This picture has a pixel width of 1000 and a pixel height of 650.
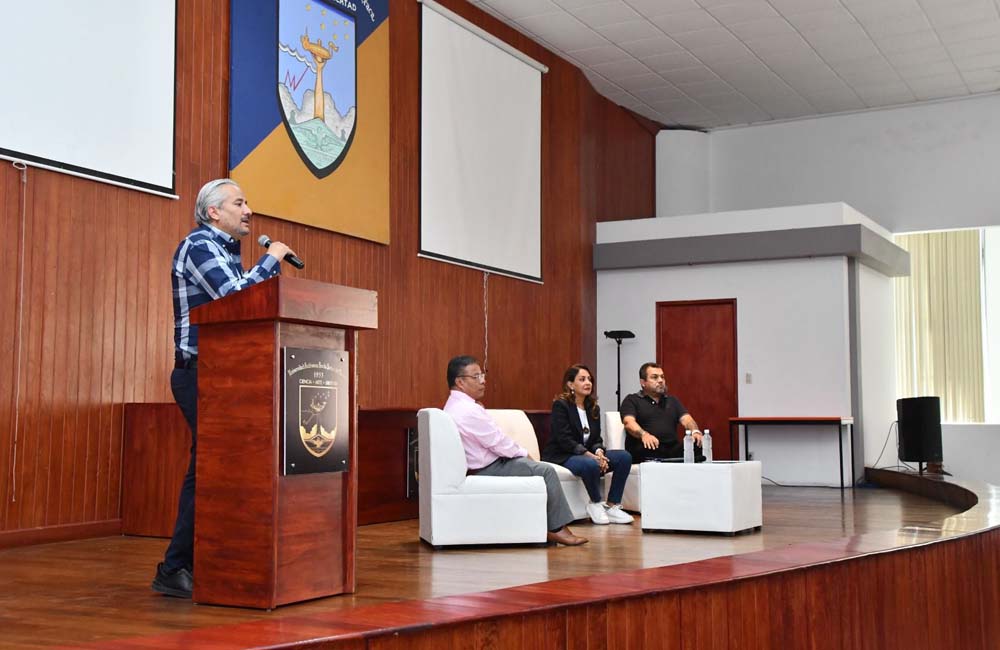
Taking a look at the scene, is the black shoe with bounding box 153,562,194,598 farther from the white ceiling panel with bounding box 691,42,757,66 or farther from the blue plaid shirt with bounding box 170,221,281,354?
the white ceiling panel with bounding box 691,42,757,66

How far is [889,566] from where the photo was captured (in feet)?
13.1

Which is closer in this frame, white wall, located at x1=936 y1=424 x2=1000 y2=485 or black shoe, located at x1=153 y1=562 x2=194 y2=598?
black shoe, located at x1=153 y1=562 x2=194 y2=598

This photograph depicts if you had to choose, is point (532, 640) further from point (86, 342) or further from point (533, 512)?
point (86, 342)

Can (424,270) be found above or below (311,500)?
above

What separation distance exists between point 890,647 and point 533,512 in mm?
1831

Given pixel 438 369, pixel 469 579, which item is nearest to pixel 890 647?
pixel 469 579

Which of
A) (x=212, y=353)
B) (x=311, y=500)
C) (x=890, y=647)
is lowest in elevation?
(x=890, y=647)

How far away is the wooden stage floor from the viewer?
305 cm

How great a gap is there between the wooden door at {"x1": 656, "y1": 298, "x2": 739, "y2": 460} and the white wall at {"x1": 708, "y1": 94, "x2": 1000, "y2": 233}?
7.79ft

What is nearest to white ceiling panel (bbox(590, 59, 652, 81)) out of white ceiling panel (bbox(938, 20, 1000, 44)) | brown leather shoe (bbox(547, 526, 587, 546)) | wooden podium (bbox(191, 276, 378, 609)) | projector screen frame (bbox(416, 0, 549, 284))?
projector screen frame (bbox(416, 0, 549, 284))

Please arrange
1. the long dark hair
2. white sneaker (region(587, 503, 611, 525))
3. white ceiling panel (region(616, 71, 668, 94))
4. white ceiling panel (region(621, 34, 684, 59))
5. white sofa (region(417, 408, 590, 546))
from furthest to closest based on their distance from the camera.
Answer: white ceiling panel (region(616, 71, 668, 94)) → white ceiling panel (region(621, 34, 684, 59)) → the long dark hair → white sneaker (region(587, 503, 611, 525)) → white sofa (region(417, 408, 590, 546))

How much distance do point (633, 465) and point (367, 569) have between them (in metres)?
3.39

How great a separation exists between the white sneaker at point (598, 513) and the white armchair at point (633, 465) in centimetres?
67

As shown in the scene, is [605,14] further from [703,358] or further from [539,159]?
[703,358]
